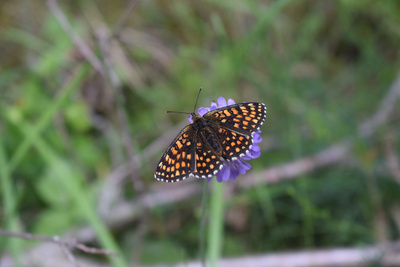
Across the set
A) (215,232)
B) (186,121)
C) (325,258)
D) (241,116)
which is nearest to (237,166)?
(241,116)

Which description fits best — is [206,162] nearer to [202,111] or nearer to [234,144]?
[234,144]

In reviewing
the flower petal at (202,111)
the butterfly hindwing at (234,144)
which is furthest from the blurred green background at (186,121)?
the butterfly hindwing at (234,144)

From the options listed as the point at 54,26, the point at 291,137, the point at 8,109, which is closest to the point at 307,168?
the point at 291,137

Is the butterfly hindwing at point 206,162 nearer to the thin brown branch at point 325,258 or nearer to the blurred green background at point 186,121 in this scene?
the blurred green background at point 186,121

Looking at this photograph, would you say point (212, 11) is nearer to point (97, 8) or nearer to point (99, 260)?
point (97, 8)

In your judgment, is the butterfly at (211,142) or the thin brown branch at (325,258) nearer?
the butterfly at (211,142)

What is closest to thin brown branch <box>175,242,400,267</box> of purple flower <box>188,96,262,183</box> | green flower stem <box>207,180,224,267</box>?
green flower stem <box>207,180,224,267</box>
